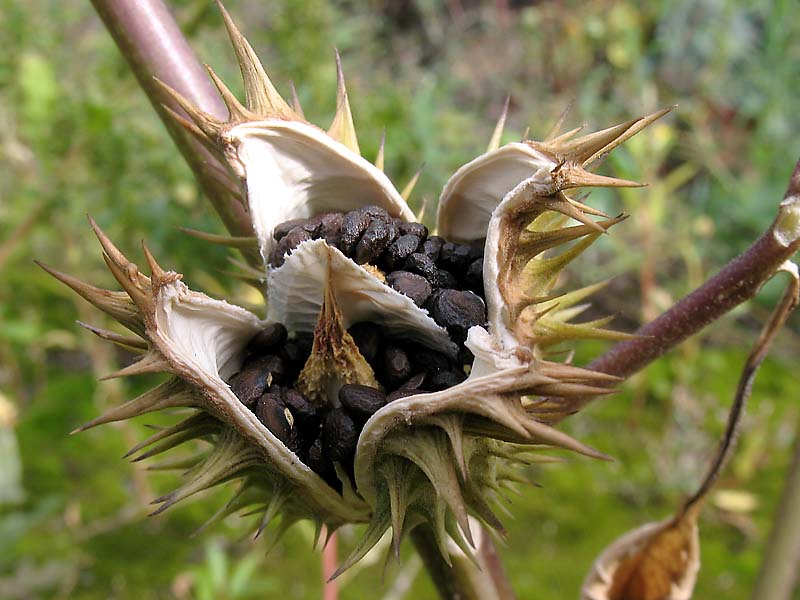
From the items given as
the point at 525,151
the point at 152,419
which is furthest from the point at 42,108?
the point at 525,151

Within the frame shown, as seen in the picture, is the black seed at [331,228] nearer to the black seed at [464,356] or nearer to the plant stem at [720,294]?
the black seed at [464,356]

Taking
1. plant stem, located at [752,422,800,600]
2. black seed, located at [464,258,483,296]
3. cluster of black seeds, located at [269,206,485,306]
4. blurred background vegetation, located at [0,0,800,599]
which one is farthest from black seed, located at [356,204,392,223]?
plant stem, located at [752,422,800,600]

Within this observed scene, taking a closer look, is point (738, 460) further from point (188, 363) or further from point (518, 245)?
point (188, 363)

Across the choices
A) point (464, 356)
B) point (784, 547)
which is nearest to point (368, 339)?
point (464, 356)

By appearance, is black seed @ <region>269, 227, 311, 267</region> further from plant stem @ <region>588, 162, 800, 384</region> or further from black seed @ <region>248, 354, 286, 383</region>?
plant stem @ <region>588, 162, 800, 384</region>

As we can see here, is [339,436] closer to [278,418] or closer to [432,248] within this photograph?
[278,418]
